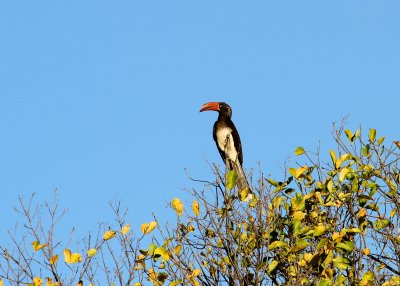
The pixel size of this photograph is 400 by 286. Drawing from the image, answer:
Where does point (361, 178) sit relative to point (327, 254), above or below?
above

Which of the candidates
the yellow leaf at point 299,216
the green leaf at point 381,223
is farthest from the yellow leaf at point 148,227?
the green leaf at point 381,223

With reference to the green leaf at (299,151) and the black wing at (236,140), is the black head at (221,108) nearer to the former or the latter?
the black wing at (236,140)

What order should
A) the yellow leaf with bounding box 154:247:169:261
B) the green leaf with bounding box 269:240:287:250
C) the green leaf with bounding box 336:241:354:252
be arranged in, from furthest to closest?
the yellow leaf with bounding box 154:247:169:261 → the green leaf with bounding box 269:240:287:250 → the green leaf with bounding box 336:241:354:252

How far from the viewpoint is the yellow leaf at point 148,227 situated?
640 centimetres

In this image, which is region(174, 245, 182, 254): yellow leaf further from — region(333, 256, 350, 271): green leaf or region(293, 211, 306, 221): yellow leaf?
region(333, 256, 350, 271): green leaf


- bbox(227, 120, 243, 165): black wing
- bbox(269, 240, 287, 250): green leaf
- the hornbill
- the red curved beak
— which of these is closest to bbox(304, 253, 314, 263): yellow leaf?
bbox(269, 240, 287, 250): green leaf

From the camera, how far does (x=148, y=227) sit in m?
6.42

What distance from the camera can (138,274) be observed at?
665 centimetres

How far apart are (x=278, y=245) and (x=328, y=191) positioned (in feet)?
2.87

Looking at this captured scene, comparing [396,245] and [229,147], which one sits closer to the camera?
[396,245]

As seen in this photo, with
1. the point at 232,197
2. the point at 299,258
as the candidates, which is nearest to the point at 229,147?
the point at 232,197

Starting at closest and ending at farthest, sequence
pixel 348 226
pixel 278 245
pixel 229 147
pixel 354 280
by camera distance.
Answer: pixel 278 245 → pixel 354 280 → pixel 348 226 → pixel 229 147

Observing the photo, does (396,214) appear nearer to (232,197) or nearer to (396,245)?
(396,245)

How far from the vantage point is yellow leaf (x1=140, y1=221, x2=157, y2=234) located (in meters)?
6.40
